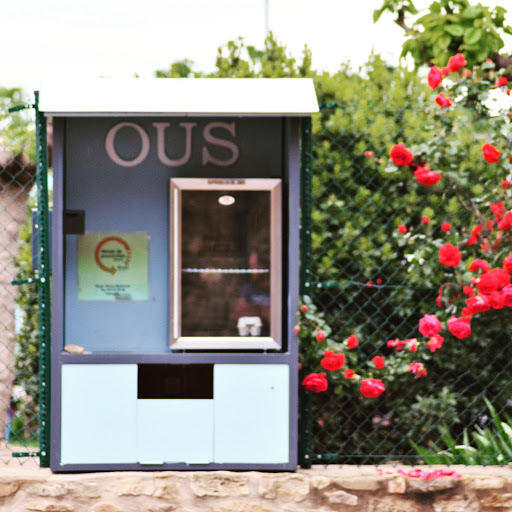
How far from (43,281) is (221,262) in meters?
1.03

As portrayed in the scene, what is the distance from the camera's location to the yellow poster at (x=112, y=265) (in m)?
5.18

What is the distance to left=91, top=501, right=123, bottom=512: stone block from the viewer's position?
189 inches

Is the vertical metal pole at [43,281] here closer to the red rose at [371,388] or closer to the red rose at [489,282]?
the red rose at [371,388]

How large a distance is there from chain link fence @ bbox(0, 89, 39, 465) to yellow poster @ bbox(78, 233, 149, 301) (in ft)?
4.51

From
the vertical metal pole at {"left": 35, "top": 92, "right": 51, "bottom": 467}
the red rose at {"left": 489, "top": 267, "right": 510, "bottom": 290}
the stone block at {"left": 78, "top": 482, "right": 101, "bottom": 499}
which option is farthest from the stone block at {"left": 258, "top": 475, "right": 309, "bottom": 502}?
the red rose at {"left": 489, "top": 267, "right": 510, "bottom": 290}

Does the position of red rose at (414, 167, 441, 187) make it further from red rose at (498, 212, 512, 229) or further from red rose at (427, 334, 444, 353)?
red rose at (427, 334, 444, 353)

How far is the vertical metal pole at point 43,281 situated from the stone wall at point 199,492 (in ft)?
0.86

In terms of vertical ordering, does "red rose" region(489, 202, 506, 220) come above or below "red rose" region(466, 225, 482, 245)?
above

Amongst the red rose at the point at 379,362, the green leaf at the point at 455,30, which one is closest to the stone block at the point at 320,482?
the red rose at the point at 379,362

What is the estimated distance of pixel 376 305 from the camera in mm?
5664

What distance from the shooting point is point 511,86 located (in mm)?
5324

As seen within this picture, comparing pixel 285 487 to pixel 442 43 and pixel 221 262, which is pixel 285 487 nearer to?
pixel 221 262

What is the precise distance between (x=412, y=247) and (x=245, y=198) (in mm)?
1281

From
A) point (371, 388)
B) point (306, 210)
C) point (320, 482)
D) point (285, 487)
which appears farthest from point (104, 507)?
point (306, 210)
